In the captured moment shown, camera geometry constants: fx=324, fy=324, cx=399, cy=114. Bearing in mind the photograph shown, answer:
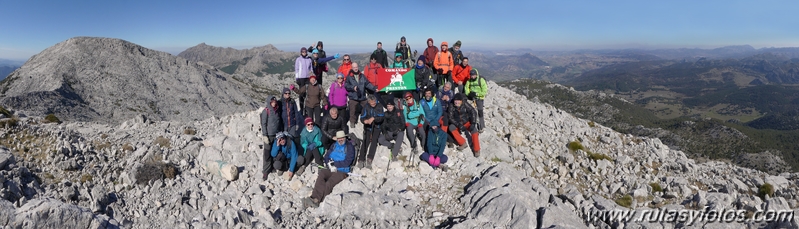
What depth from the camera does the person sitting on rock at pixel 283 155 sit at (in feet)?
40.7

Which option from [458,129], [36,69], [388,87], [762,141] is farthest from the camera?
[762,141]

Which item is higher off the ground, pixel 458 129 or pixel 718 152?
pixel 458 129

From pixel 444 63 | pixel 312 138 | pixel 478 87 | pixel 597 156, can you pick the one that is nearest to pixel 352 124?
pixel 312 138

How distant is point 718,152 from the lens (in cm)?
11731

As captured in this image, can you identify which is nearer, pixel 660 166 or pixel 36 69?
pixel 660 166

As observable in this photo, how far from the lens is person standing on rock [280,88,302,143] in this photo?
12961 millimetres

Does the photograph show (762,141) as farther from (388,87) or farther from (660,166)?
(388,87)

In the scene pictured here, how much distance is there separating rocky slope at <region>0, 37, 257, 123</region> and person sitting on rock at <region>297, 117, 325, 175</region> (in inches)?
2089

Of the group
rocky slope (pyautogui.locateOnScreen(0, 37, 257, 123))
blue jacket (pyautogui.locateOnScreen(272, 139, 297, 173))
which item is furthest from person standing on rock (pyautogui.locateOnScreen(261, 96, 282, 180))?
rocky slope (pyautogui.locateOnScreen(0, 37, 257, 123))

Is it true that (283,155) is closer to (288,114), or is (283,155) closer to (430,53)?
(288,114)

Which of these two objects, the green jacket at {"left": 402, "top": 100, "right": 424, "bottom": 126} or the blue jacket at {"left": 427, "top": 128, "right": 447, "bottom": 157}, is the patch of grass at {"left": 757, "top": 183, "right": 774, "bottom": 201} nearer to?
the blue jacket at {"left": 427, "top": 128, "right": 447, "bottom": 157}

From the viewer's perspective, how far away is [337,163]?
1220cm

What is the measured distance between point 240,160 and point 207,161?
138 centimetres

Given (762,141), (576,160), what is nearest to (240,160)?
(576,160)
